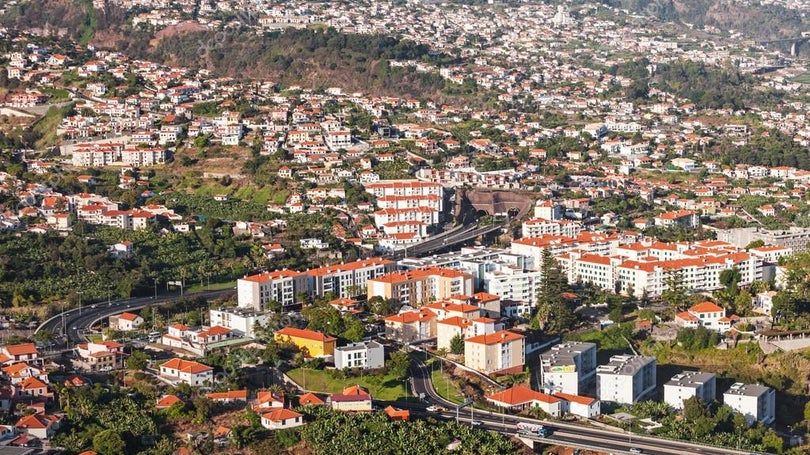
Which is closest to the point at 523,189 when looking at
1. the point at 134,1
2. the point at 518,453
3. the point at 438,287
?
the point at 438,287

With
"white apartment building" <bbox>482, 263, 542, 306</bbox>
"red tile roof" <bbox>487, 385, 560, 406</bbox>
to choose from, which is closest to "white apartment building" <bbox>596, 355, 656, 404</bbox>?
"red tile roof" <bbox>487, 385, 560, 406</bbox>

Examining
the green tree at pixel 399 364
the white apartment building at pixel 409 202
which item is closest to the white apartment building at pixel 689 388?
the green tree at pixel 399 364

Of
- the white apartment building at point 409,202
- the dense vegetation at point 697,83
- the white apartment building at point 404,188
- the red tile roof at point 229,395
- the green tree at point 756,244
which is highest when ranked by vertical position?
the dense vegetation at point 697,83

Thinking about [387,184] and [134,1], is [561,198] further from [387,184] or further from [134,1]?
[134,1]

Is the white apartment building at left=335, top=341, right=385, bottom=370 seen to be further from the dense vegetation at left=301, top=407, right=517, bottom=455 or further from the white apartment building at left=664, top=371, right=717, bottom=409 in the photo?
the white apartment building at left=664, top=371, right=717, bottom=409

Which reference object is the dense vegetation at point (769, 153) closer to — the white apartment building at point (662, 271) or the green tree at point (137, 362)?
the white apartment building at point (662, 271)

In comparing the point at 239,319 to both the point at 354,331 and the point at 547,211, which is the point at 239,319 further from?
the point at 547,211

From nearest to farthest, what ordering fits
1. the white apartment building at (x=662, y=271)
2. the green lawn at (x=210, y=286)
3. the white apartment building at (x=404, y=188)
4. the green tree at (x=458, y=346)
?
the green tree at (x=458, y=346)
the white apartment building at (x=662, y=271)
the green lawn at (x=210, y=286)
the white apartment building at (x=404, y=188)

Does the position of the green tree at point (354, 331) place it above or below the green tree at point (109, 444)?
above
